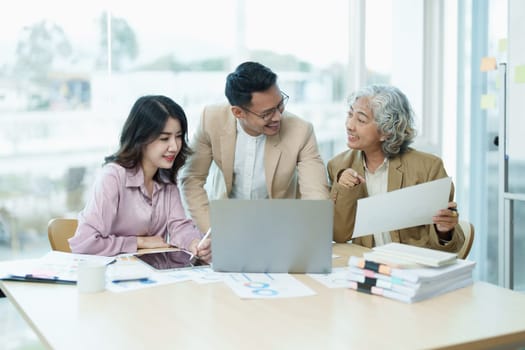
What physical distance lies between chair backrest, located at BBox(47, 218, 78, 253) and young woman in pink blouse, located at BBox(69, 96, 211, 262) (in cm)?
12

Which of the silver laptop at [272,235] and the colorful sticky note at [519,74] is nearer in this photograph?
the silver laptop at [272,235]

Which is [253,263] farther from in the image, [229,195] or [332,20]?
[332,20]

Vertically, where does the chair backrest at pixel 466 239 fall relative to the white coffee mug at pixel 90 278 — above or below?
below

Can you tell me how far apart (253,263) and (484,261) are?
107 inches

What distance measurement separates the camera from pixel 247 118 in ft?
9.08

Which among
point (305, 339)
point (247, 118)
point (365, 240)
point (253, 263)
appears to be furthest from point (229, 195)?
point (305, 339)

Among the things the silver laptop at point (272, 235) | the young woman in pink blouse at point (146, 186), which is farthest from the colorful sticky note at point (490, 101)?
Answer: the silver laptop at point (272, 235)

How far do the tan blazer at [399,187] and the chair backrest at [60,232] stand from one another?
106 cm

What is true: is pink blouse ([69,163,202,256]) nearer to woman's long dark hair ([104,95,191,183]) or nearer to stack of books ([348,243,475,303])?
woman's long dark hair ([104,95,191,183])

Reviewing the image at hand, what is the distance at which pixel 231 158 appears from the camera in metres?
2.87

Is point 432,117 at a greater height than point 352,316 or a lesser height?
greater

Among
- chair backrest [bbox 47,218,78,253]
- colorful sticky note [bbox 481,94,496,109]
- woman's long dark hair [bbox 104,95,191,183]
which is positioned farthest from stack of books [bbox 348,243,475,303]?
colorful sticky note [bbox 481,94,496,109]

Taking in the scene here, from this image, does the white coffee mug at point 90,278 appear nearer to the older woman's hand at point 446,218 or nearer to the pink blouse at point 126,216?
the pink blouse at point 126,216

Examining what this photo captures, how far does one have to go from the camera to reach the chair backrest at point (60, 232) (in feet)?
8.25
